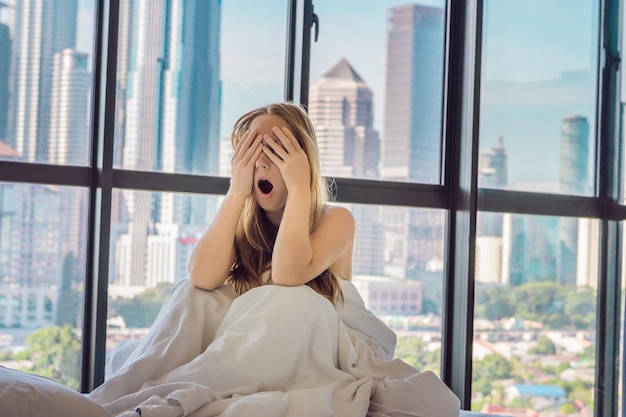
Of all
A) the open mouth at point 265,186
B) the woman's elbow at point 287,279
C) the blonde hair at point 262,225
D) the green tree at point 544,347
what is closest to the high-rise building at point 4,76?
the blonde hair at point 262,225

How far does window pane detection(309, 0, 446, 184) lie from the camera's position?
3.08 m

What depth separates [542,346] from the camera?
3041 mm

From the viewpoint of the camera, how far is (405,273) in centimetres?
319

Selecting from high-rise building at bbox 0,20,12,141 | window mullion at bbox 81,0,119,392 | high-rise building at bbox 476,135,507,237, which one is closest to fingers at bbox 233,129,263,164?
window mullion at bbox 81,0,119,392

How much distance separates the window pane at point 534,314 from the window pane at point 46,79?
5.14 feet

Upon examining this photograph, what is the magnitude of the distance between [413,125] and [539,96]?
500 mm

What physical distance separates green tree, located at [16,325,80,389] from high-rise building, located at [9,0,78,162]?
0.58 meters

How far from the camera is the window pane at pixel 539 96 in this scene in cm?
298

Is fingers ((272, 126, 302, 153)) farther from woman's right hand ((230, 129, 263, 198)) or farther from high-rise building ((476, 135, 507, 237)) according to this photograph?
high-rise building ((476, 135, 507, 237))

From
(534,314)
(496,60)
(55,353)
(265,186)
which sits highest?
(496,60)

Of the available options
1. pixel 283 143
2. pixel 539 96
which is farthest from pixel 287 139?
pixel 539 96

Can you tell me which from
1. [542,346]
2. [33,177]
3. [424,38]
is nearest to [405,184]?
[424,38]

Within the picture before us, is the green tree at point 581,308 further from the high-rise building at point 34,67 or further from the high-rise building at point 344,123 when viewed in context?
the high-rise building at point 34,67

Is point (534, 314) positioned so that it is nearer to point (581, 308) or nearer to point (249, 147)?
point (581, 308)
